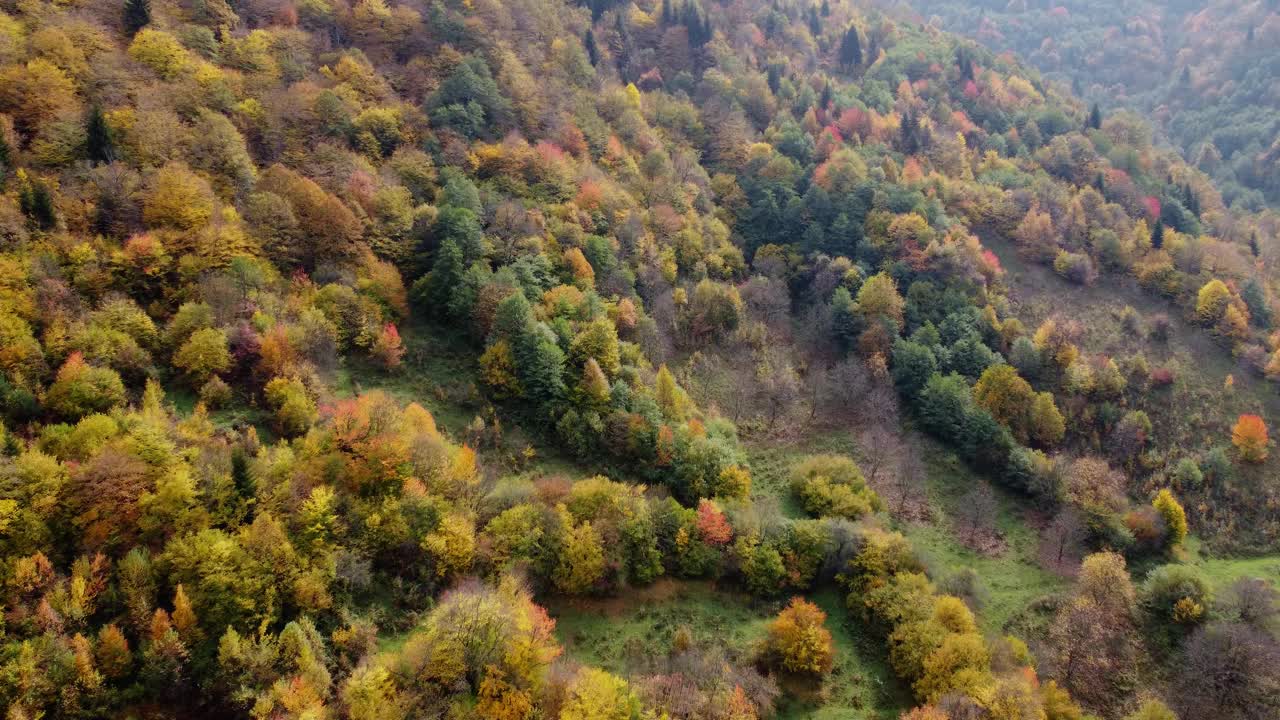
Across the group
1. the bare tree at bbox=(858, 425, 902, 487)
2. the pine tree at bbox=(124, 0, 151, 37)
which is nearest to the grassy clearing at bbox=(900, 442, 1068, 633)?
the bare tree at bbox=(858, 425, 902, 487)

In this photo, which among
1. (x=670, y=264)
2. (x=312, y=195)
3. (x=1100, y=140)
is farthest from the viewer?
(x=1100, y=140)

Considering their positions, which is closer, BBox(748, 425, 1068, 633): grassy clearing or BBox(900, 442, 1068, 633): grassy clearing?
BBox(900, 442, 1068, 633): grassy clearing

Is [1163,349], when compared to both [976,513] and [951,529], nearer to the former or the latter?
[976,513]

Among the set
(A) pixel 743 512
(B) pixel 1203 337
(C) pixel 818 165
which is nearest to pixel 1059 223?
(B) pixel 1203 337

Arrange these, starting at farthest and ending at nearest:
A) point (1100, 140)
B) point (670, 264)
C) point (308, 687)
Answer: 1. point (1100, 140)
2. point (670, 264)
3. point (308, 687)

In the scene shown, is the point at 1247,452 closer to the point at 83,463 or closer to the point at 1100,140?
the point at 1100,140

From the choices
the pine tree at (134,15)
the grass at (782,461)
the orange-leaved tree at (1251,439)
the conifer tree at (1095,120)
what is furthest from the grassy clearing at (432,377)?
the conifer tree at (1095,120)

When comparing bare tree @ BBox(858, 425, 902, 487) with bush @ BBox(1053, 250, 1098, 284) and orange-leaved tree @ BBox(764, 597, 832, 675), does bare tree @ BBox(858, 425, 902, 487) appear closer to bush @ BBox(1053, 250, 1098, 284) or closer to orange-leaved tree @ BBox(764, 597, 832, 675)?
orange-leaved tree @ BBox(764, 597, 832, 675)

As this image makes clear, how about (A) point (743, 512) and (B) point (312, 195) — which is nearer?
(A) point (743, 512)
